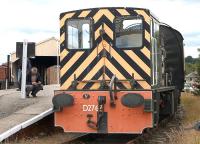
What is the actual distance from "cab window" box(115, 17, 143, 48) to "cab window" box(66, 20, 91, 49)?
0.70m

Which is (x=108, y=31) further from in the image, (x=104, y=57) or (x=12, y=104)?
(x=12, y=104)

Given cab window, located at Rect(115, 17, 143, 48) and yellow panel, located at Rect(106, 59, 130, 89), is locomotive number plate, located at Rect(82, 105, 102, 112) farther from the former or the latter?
cab window, located at Rect(115, 17, 143, 48)

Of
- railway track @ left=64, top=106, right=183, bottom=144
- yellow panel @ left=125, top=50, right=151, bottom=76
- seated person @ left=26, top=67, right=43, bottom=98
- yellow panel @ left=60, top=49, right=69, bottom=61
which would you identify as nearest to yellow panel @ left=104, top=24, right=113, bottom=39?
yellow panel @ left=125, top=50, right=151, bottom=76

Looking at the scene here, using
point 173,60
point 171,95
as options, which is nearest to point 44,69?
point 173,60

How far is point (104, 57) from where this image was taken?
10680 millimetres

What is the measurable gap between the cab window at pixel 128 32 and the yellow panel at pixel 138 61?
16 centimetres

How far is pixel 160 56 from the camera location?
1226 cm

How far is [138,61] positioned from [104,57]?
80 centimetres

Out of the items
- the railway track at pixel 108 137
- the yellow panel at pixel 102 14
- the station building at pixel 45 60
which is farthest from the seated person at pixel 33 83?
the yellow panel at pixel 102 14

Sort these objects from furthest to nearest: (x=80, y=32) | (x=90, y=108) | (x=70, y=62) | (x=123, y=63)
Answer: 1. (x=70, y=62)
2. (x=80, y=32)
3. (x=123, y=63)
4. (x=90, y=108)

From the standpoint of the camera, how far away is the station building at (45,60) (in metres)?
24.5

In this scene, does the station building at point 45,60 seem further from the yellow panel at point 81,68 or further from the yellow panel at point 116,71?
the yellow panel at point 116,71

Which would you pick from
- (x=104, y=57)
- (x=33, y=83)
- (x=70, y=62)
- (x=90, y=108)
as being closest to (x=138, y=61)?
(x=104, y=57)

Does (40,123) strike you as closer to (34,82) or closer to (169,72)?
(34,82)
